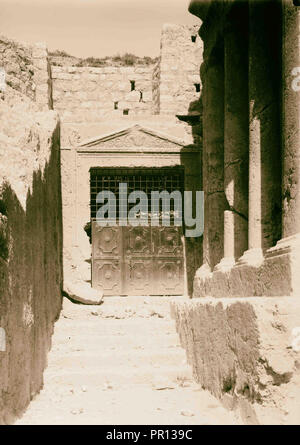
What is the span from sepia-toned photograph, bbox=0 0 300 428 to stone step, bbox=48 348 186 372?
0.03 meters

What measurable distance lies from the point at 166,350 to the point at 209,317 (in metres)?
1.91

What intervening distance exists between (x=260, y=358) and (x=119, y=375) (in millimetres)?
2976

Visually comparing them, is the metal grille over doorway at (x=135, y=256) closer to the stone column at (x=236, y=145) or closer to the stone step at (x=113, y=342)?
the stone column at (x=236, y=145)

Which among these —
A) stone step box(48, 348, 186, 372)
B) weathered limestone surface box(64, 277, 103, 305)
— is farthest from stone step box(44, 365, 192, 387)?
weathered limestone surface box(64, 277, 103, 305)

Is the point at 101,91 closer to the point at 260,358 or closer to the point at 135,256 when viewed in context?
the point at 135,256

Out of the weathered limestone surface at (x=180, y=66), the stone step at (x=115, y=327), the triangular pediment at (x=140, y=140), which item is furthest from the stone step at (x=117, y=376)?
the weathered limestone surface at (x=180, y=66)

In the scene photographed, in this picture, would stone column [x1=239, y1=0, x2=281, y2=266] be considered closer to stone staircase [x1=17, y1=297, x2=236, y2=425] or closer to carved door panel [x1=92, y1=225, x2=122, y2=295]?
stone staircase [x1=17, y1=297, x2=236, y2=425]

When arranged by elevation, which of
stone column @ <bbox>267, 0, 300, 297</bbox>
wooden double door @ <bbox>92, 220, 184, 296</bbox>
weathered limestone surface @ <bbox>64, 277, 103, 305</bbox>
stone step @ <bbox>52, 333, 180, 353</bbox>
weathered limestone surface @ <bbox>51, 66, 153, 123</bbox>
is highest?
weathered limestone surface @ <bbox>51, 66, 153, 123</bbox>

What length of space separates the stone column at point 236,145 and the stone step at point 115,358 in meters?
1.57

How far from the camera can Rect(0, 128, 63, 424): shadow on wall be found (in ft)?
15.9

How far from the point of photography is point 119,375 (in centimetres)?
716

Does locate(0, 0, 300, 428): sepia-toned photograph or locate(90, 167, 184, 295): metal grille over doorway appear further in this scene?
locate(90, 167, 184, 295): metal grille over doorway

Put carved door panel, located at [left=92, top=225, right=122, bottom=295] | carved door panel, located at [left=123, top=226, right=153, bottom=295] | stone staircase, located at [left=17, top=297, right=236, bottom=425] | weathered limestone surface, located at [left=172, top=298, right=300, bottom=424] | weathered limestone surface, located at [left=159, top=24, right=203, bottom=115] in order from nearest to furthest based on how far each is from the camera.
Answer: weathered limestone surface, located at [left=172, top=298, right=300, bottom=424] < stone staircase, located at [left=17, top=297, right=236, bottom=425] < carved door panel, located at [left=92, top=225, right=122, bottom=295] < carved door panel, located at [left=123, top=226, right=153, bottom=295] < weathered limestone surface, located at [left=159, top=24, right=203, bottom=115]

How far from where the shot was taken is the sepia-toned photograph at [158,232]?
201 inches
